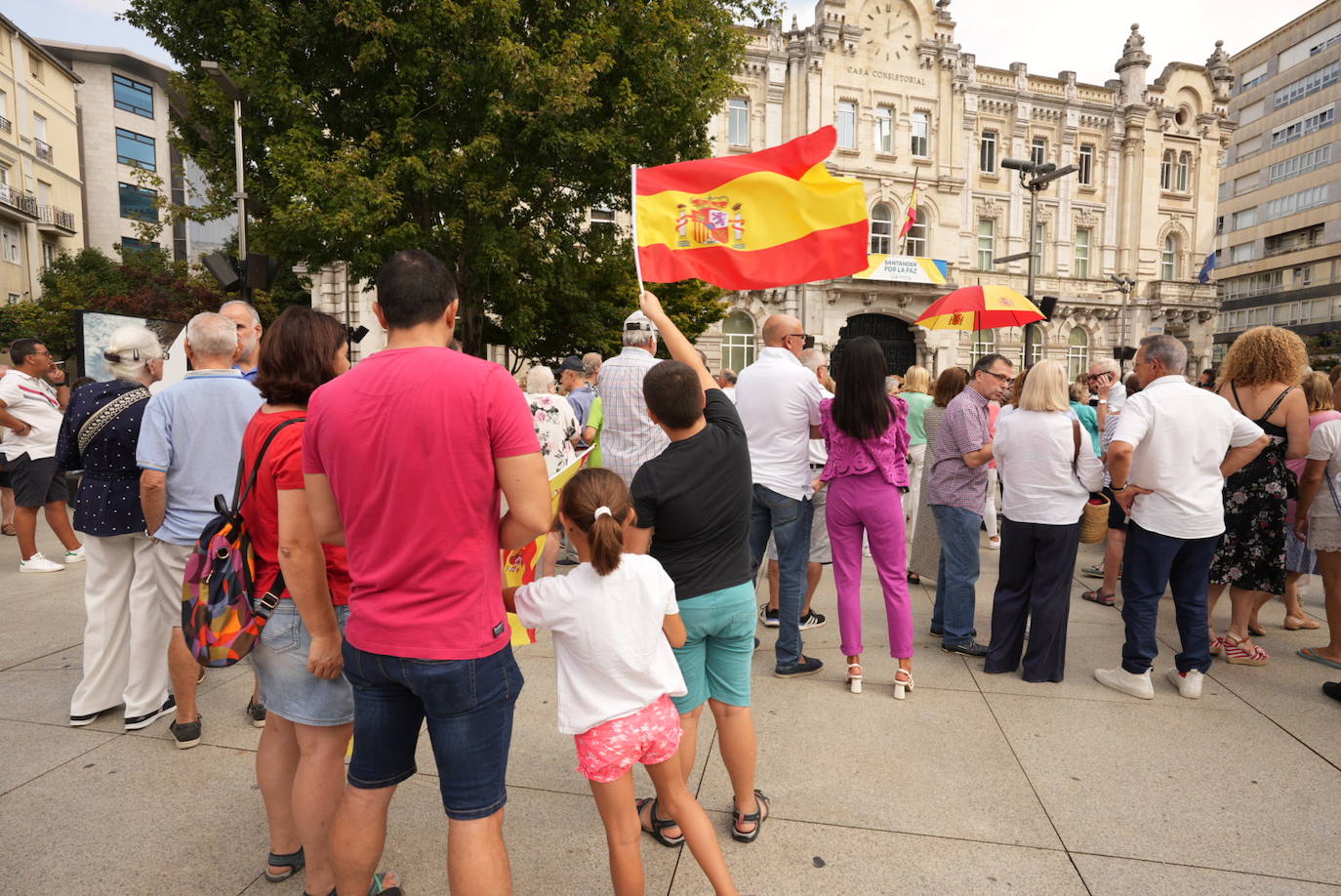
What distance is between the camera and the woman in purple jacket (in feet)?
13.6

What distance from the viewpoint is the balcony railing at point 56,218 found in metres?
32.1

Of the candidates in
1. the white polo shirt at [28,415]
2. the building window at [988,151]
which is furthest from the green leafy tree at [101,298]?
the building window at [988,151]

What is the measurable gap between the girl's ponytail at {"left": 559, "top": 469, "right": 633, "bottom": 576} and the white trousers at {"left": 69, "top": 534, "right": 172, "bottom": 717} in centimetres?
282

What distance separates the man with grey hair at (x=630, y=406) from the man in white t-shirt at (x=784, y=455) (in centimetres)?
93

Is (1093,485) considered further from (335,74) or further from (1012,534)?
(335,74)

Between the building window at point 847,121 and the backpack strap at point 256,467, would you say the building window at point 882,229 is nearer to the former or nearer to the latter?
the building window at point 847,121

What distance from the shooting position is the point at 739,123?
92.0 feet

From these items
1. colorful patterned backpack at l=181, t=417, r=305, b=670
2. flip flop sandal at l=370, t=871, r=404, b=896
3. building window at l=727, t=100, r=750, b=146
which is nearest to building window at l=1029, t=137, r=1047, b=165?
building window at l=727, t=100, r=750, b=146

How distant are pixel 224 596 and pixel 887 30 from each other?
33127 mm

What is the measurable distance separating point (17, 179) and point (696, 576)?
134 feet

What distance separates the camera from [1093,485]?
Answer: 14.3 feet

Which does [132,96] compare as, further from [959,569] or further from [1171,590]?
[1171,590]

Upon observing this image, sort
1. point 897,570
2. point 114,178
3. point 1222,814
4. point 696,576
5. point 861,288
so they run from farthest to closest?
point 114,178 < point 861,288 < point 897,570 < point 1222,814 < point 696,576

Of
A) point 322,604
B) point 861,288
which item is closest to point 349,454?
point 322,604
